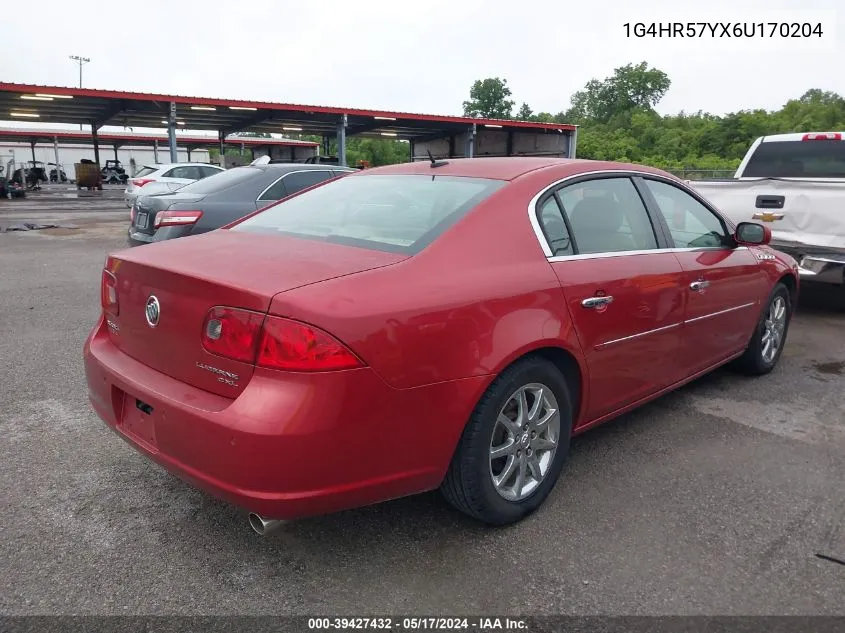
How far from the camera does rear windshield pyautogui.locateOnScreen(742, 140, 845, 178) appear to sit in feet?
23.6

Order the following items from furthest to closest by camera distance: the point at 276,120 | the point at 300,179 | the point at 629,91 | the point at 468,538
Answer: the point at 629,91, the point at 276,120, the point at 300,179, the point at 468,538

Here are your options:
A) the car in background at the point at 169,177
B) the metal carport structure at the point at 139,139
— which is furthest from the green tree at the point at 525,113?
the car in background at the point at 169,177

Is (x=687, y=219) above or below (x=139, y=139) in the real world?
below

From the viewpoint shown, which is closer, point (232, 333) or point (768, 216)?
point (232, 333)

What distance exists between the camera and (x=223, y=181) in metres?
7.84

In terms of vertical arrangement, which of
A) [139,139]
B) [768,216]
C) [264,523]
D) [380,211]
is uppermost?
[139,139]

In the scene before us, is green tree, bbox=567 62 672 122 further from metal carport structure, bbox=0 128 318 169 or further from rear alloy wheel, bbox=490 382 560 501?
rear alloy wheel, bbox=490 382 560 501

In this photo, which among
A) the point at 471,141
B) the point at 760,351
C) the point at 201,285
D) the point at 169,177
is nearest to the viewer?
the point at 201,285

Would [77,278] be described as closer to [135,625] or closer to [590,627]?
[135,625]

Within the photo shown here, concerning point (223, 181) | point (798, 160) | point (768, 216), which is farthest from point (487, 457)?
point (798, 160)

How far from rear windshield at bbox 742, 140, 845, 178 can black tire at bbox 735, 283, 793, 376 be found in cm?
334

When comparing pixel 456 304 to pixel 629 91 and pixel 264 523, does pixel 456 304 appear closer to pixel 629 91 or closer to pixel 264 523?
pixel 264 523

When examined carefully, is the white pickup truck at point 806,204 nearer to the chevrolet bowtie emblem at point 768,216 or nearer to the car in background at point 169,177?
the chevrolet bowtie emblem at point 768,216

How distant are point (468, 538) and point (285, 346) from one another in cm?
115
